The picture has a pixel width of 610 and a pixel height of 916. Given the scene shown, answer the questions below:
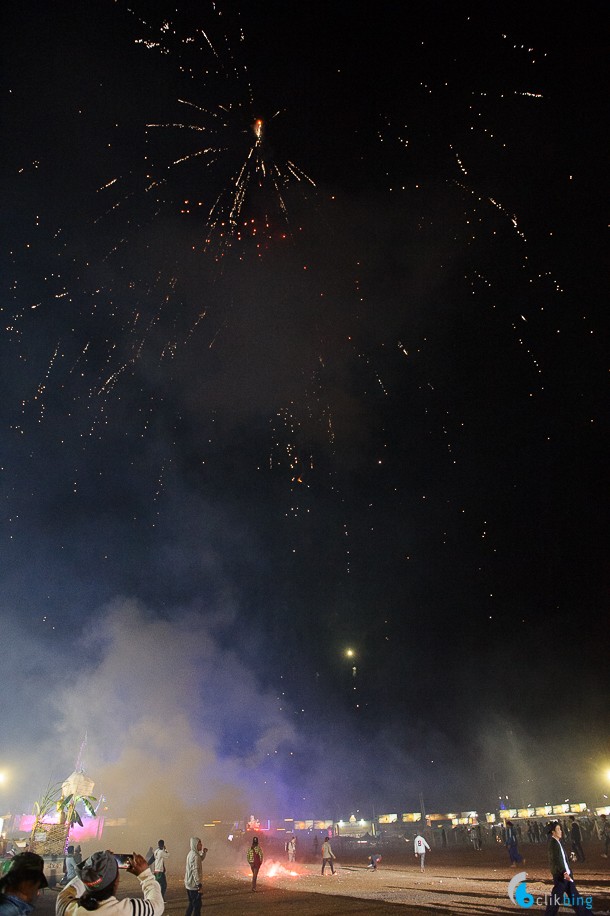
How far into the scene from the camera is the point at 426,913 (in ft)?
27.0

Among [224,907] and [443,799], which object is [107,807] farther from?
[224,907]

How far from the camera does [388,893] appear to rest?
1125 centimetres

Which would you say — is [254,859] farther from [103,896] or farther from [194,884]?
[103,896]

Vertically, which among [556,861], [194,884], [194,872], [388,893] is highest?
[556,861]

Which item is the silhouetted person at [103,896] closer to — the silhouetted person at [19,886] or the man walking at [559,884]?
the silhouetted person at [19,886]

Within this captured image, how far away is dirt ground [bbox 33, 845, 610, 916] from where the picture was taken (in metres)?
8.92

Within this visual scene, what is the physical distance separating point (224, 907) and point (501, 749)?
5102 centimetres

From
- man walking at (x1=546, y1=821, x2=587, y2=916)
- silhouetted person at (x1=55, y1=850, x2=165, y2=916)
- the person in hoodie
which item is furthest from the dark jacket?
silhouetted person at (x1=55, y1=850, x2=165, y2=916)

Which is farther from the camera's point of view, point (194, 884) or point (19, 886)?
point (194, 884)

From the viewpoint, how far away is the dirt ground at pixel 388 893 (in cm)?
892

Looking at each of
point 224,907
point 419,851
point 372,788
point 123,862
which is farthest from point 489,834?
point 123,862

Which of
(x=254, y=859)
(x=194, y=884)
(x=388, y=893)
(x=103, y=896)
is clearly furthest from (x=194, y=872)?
(x=103, y=896)

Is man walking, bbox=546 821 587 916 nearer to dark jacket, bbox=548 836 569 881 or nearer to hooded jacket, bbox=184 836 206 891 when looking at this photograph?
dark jacket, bbox=548 836 569 881

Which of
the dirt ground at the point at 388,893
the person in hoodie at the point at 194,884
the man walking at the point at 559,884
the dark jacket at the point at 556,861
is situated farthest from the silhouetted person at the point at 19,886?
the dirt ground at the point at 388,893
